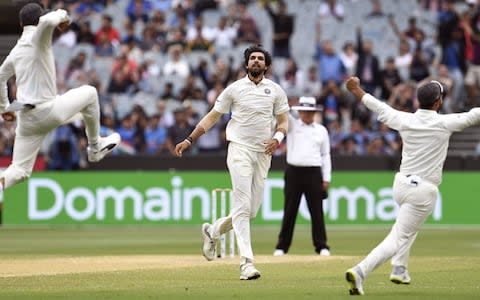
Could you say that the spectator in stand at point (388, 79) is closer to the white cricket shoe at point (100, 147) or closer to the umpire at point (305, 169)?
the umpire at point (305, 169)

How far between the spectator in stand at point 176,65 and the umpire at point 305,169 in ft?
37.6

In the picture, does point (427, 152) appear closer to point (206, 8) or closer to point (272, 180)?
point (272, 180)

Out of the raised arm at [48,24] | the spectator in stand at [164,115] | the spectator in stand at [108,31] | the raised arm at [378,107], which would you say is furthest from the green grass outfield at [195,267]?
the spectator in stand at [108,31]

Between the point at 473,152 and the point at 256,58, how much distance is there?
16.2m

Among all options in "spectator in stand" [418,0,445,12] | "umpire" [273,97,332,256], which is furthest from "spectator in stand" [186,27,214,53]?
"umpire" [273,97,332,256]

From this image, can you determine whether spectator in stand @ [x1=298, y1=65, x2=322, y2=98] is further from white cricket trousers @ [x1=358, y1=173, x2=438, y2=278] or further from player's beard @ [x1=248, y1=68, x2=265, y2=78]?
white cricket trousers @ [x1=358, y1=173, x2=438, y2=278]

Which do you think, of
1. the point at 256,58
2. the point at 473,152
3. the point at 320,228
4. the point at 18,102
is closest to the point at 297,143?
the point at 320,228

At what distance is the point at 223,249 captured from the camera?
17.8m

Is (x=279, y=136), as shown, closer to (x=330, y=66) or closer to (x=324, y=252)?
(x=324, y=252)

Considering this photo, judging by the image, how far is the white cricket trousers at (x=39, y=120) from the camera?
44.0ft

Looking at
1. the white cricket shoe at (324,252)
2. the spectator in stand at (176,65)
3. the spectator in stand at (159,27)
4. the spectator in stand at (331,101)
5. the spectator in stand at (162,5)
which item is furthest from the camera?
the spectator in stand at (162,5)

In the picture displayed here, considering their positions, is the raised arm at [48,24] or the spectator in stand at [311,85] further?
the spectator in stand at [311,85]

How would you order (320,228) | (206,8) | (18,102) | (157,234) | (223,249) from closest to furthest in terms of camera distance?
(18,102)
(223,249)
(320,228)
(157,234)
(206,8)

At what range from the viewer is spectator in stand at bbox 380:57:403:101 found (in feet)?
98.3
